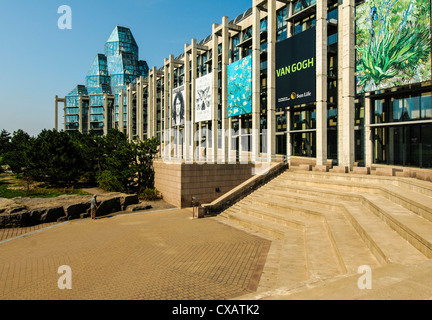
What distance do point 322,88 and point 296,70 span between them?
3.78 meters

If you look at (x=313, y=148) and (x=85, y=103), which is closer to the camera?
(x=313, y=148)

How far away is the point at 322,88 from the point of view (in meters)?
25.9

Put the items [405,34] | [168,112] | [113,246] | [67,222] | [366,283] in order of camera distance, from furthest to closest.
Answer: [168,112] < [405,34] < [67,222] < [113,246] < [366,283]

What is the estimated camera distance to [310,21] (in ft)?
104

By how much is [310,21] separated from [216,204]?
23.7 metres

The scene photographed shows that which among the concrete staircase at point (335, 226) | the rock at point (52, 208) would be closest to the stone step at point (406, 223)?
the concrete staircase at point (335, 226)

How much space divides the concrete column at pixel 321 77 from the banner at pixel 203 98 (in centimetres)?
1817

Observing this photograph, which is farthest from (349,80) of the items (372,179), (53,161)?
(53,161)

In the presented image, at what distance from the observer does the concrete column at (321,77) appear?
25.8 metres

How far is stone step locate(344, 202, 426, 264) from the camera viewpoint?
7.12 m

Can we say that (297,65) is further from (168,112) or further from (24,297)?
(168,112)

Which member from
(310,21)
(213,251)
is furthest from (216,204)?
(310,21)

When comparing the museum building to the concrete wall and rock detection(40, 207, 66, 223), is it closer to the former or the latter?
the concrete wall

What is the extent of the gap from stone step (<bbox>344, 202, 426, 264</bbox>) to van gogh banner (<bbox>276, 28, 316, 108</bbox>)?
1711cm
